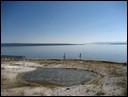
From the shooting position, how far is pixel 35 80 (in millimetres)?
23797

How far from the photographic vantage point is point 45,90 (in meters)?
18.5

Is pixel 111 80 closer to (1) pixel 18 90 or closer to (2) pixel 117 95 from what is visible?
(2) pixel 117 95

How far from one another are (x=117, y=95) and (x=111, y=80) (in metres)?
5.61

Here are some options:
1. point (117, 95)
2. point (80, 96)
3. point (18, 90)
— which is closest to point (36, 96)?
point (18, 90)

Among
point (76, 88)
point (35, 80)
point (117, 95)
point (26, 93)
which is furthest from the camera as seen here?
point (35, 80)

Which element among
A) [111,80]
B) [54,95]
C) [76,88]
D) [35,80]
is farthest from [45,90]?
[111,80]

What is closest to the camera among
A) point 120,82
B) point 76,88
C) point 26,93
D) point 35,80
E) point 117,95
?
point 117,95

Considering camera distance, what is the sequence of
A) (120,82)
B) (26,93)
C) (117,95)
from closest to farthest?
(117,95), (26,93), (120,82)

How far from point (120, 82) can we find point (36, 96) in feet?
30.6

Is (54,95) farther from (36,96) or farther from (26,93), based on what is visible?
(26,93)

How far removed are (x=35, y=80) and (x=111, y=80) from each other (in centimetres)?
918

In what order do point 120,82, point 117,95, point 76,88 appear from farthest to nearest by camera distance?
point 120,82, point 76,88, point 117,95

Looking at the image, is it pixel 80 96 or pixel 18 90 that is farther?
pixel 18 90

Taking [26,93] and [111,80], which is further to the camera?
[111,80]
